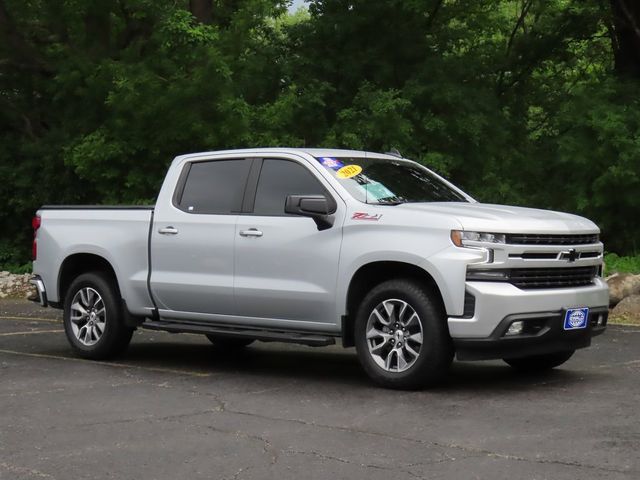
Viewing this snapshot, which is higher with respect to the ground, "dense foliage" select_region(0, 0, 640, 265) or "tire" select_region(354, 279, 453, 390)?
"dense foliage" select_region(0, 0, 640, 265)

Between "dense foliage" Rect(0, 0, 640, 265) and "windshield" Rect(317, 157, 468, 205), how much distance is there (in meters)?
9.53

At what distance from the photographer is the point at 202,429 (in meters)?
7.29

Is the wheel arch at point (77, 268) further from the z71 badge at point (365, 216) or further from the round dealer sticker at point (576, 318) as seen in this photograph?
the round dealer sticker at point (576, 318)

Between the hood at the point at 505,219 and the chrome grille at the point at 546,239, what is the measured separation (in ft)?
0.15

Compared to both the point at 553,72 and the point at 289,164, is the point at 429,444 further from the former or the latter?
the point at 553,72

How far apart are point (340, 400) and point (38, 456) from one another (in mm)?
2583

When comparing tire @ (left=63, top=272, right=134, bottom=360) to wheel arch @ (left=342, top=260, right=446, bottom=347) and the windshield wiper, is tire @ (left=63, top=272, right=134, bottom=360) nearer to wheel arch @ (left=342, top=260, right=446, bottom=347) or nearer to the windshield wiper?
wheel arch @ (left=342, top=260, right=446, bottom=347)

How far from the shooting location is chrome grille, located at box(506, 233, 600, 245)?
852 cm

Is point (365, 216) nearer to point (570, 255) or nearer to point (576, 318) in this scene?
Result: point (570, 255)

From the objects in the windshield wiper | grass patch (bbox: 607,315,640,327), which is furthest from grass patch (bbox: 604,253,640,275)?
the windshield wiper

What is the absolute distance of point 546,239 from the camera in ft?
28.7

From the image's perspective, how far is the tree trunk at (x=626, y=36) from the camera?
21.0 m

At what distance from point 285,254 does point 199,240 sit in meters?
1.01

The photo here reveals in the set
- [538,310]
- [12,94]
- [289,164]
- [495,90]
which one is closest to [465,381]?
[538,310]
